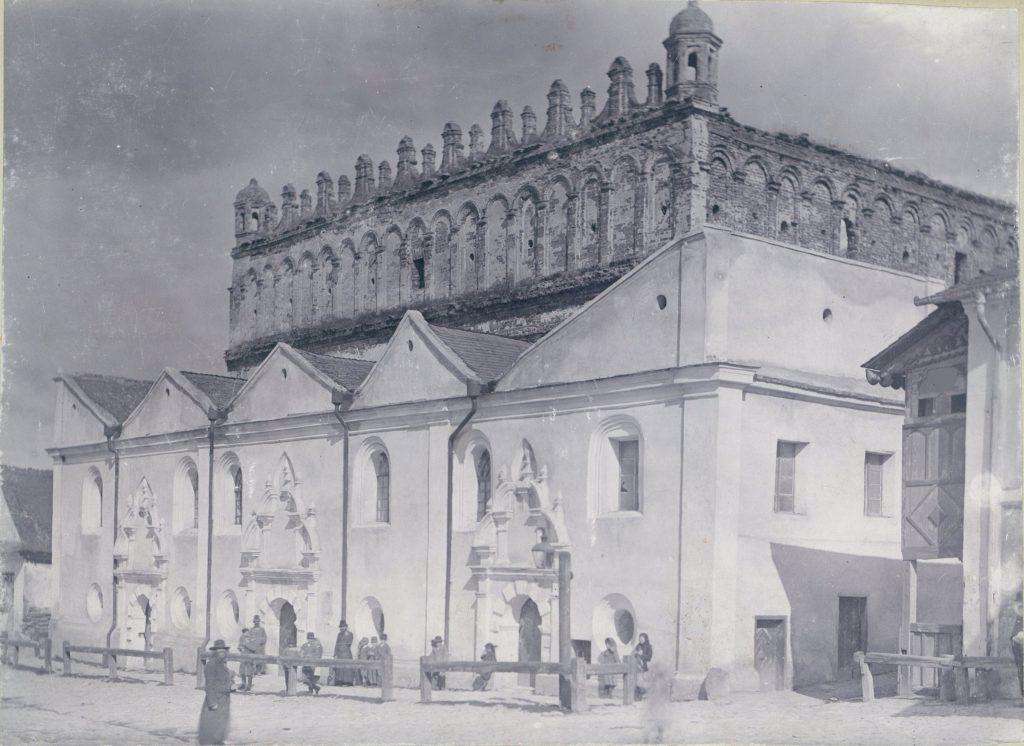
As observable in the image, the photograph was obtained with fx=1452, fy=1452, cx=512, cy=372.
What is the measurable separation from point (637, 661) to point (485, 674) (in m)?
2.84

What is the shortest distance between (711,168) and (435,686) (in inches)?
469

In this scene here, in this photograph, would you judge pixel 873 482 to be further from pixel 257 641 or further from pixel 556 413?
pixel 257 641

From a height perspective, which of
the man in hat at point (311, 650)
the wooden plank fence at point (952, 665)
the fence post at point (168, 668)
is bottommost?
the fence post at point (168, 668)

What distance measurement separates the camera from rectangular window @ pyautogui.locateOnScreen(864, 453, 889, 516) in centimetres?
2172

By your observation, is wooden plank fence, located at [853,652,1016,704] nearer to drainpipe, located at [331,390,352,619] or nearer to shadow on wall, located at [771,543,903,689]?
shadow on wall, located at [771,543,903,689]

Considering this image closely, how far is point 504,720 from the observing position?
18.0 m

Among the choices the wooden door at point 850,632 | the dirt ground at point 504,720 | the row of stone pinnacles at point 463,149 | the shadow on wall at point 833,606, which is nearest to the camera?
the dirt ground at point 504,720

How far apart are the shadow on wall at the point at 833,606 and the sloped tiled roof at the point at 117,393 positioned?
43.5 feet

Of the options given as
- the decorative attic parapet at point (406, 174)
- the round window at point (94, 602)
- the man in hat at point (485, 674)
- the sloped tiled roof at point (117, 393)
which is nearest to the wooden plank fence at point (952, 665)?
the man in hat at point (485, 674)

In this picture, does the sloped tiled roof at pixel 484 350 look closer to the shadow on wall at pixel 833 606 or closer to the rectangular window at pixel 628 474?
the rectangular window at pixel 628 474

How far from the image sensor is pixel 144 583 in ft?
95.7

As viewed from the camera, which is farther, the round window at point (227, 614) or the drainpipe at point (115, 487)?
the drainpipe at point (115, 487)

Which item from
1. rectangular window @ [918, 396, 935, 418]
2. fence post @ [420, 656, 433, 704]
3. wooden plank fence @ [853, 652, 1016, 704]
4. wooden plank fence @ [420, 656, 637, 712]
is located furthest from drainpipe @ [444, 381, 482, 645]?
wooden plank fence @ [853, 652, 1016, 704]

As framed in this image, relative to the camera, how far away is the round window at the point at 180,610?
28.7m
